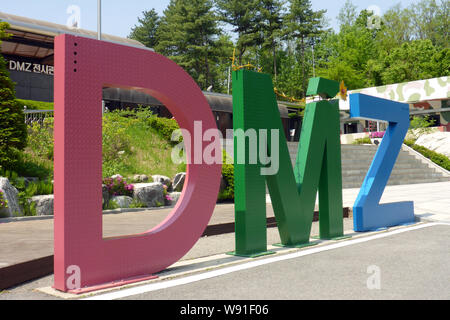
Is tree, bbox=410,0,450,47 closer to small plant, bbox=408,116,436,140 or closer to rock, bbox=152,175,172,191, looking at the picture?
small plant, bbox=408,116,436,140

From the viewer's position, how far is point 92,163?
13.5ft

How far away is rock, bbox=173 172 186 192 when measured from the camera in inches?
525

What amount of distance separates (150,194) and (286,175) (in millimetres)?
6713

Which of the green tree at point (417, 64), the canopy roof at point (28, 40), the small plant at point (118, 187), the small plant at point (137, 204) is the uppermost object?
the green tree at point (417, 64)

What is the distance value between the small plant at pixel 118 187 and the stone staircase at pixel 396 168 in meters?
8.89

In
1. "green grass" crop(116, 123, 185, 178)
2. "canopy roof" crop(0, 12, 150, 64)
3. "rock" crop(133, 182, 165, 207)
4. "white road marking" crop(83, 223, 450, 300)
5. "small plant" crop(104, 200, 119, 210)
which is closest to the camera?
"white road marking" crop(83, 223, 450, 300)

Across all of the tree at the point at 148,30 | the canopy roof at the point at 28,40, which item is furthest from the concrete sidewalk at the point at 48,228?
the tree at the point at 148,30

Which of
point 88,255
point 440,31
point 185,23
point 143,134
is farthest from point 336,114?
point 440,31

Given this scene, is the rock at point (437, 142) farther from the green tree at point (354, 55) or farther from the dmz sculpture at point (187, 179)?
the dmz sculpture at point (187, 179)

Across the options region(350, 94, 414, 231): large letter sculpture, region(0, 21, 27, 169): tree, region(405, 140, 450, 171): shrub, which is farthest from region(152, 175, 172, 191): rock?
region(405, 140, 450, 171): shrub

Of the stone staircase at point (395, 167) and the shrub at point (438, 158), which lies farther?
the shrub at point (438, 158)

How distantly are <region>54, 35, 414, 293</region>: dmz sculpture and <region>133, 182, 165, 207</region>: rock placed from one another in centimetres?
618

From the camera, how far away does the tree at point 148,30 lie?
5625 centimetres
